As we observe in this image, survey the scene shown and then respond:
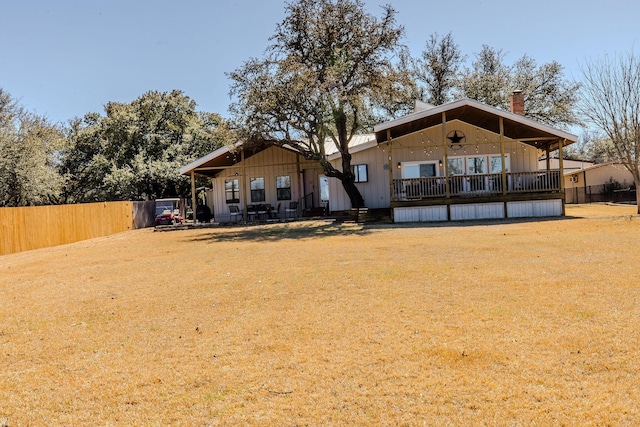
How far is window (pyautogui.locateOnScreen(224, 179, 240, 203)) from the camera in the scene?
26312 mm

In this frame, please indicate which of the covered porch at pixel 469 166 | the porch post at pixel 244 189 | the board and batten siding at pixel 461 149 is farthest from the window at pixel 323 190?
the board and batten siding at pixel 461 149

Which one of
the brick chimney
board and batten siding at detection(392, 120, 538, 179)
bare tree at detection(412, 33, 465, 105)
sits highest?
bare tree at detection(412, 33, 465, 105)

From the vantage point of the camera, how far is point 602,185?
32.1m

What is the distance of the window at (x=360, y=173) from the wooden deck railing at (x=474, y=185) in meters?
2.75

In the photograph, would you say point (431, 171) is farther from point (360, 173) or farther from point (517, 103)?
point (517, 103)

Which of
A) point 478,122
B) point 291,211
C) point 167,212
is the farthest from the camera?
point 167,212

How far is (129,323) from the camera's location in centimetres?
541

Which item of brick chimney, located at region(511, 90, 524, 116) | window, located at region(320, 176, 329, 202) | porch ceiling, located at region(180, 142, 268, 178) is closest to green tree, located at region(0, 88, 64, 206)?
porch ceiling, located at region(180, 142, 268, 178)

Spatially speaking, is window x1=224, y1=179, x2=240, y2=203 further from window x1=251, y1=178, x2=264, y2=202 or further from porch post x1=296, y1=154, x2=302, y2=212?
porch post x1=296, y1=154, x2=302, y2=212

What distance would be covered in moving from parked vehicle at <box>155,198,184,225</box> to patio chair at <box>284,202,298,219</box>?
6.75m

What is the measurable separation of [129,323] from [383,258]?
17.5 ft

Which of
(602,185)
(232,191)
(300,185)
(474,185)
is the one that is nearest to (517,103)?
(474,185)

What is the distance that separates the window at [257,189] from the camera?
26.1 metres

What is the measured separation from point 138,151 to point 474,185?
2627 cm
